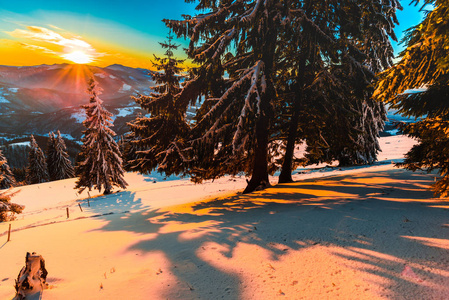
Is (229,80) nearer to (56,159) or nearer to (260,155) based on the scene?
(260,155)

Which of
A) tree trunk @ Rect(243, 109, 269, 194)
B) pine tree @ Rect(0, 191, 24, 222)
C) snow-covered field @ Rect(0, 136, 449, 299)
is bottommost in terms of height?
pine tree @ Rect(0, 191, 24, 222)

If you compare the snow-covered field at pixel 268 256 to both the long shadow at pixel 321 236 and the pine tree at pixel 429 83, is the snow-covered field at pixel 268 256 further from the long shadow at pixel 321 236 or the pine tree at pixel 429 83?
the pine tree at pixel 429 83

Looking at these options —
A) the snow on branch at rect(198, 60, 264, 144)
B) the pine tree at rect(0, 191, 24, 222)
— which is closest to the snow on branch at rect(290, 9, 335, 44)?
the snow on branch at rect(198, 60, 264, 144)

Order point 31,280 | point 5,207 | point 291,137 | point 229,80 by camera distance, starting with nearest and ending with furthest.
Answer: point 31,280 < point 229,80 < point 291,137 < point 5,207

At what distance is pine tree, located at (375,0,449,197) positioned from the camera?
3.95 m

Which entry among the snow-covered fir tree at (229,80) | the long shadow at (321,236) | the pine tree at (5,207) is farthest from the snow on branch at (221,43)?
the pine tree at (5,207)

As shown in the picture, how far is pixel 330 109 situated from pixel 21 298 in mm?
9855

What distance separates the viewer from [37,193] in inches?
1041

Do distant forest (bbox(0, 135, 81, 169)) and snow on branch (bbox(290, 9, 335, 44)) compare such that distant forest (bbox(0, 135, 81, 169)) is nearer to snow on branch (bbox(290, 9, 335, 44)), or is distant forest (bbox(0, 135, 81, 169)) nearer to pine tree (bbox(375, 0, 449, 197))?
snow on branch (bbox(290, 9, 335, 44))

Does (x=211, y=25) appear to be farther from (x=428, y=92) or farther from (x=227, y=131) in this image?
(x=428, y=92)

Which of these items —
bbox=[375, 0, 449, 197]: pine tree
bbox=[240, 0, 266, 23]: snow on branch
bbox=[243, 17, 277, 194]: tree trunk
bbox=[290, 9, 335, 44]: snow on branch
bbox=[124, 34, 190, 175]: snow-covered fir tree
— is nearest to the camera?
bbox=[375, 0, 449, 197]: pine tree

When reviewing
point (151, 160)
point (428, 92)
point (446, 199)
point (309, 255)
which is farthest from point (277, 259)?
point (151, 160)

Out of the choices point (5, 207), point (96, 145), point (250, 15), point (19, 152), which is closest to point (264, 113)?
point (250, 15)

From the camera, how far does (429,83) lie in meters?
5.26
